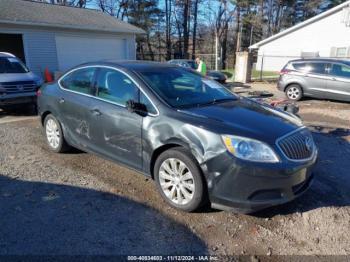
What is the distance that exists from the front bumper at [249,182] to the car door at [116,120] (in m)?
1.08

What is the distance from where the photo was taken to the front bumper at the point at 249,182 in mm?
3018

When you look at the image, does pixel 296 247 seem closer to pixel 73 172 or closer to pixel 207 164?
pixel 207 164

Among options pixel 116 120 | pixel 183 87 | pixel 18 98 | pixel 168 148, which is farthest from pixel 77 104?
pixel 18 98

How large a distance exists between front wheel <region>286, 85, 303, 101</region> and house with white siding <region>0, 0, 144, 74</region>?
10.0 meters

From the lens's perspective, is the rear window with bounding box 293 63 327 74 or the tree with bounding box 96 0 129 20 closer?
the rear window with bounding box 293 63 327 74

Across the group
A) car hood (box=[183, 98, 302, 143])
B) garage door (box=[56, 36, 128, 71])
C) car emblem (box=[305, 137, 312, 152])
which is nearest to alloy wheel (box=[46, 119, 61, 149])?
car hood (box=[183, 98, 302, 143])

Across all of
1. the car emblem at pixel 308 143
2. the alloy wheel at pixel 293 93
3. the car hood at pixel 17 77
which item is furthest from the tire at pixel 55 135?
the alloy wheel at pixel 293 93

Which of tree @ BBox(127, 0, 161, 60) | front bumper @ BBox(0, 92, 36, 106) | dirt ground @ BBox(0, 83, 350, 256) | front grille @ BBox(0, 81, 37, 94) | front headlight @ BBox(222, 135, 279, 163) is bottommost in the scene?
dirt ground @ BBox(0, 83, 350, 256)

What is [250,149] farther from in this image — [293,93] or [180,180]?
[293,93]

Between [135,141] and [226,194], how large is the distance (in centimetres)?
130

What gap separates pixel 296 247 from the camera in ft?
9.90

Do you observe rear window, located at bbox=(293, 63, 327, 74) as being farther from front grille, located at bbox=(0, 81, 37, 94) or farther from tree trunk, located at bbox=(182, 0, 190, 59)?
tree trunk, located at bbox=(182, 0, 190, 59)

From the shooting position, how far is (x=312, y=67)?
12047mm

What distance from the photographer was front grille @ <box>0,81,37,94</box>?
8742 millimetres
